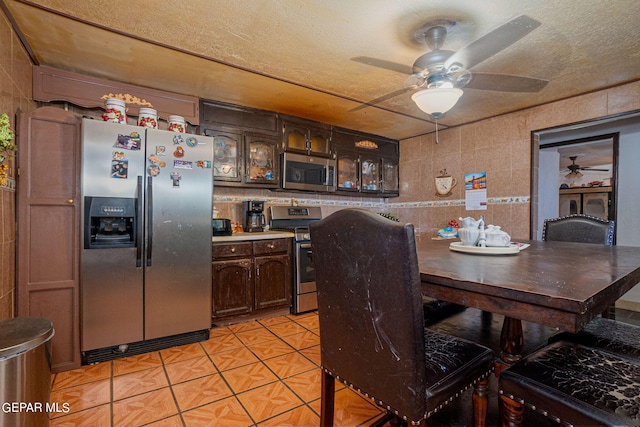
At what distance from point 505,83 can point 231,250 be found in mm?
2942

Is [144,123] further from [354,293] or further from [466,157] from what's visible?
[466,157]

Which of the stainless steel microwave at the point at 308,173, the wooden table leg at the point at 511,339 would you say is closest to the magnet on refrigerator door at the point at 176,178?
the stainless steel microwave at the point at 308,173

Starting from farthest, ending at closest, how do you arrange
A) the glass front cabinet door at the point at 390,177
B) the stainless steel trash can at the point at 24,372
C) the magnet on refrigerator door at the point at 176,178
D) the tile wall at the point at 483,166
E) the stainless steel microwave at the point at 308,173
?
1. the glass front cabinet door at the point at 390,177
2. the stainless steel microwave at the point at 308,173
3. the tile wall at the point at 483,166
4. the magnet on refrigerator door at the point at 176,178
5. the stainless steel trash can at the point at 24,372

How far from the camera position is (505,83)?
8.76ft

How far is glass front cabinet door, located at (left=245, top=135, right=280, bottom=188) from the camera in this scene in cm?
329

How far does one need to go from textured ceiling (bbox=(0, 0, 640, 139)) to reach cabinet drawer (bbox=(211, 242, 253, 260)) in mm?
1471

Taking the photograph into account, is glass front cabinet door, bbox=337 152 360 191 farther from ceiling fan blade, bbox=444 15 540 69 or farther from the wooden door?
the wooden door

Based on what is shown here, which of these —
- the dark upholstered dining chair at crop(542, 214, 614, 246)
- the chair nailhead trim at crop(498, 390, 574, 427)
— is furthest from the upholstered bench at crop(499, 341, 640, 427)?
the dark upholstered dining chair at crop(542, 214, 614, 246)

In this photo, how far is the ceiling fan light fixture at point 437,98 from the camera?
5.86 ft

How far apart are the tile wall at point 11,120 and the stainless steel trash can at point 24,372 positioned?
0.66m

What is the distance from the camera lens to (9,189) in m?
1.85

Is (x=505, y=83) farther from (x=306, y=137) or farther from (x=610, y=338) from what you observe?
(x=610, y=338)

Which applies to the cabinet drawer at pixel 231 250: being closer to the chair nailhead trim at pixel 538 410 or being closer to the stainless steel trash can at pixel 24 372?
the stainless steel trash can at pixel 24 372

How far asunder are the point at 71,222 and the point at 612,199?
575 cm
